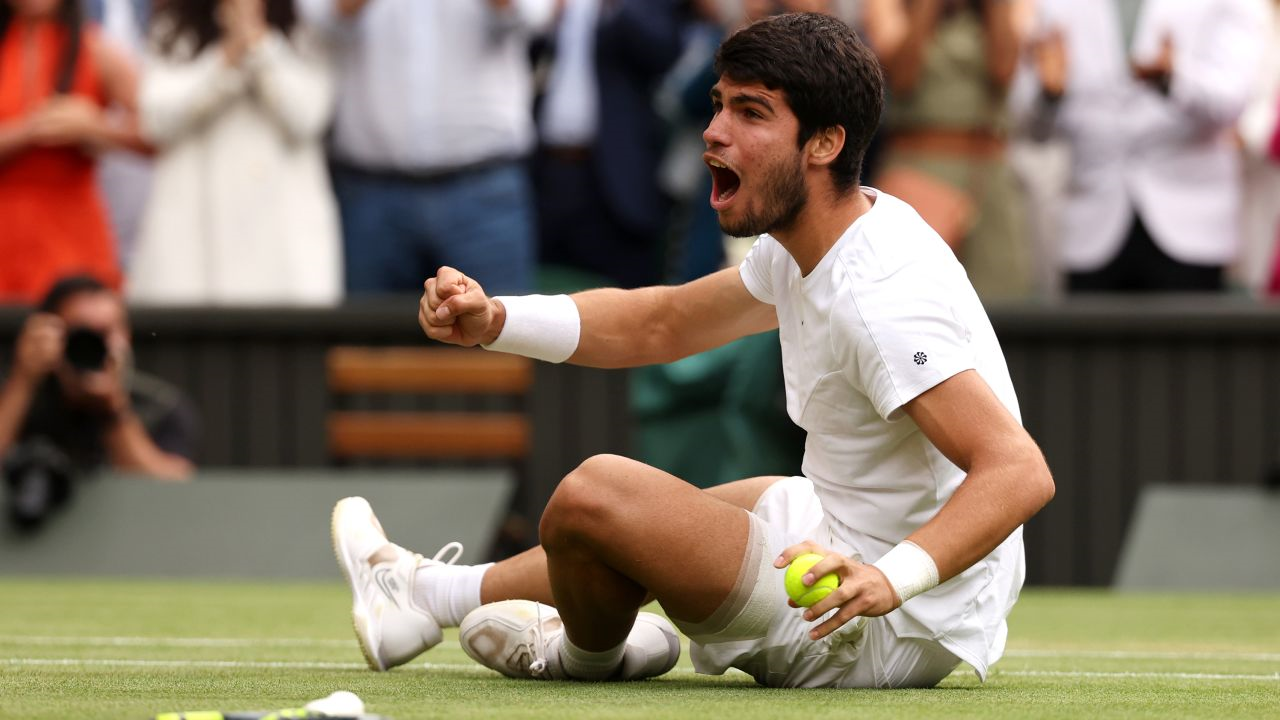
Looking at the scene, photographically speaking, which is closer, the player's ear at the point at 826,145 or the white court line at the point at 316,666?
the player's ear at the point at 826,145

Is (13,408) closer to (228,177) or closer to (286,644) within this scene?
(228,177)

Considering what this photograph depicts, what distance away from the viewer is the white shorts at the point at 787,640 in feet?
12.7

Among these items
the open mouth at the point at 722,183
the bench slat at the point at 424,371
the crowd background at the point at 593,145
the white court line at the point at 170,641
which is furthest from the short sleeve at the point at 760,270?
the bench slat at the point at 424,371

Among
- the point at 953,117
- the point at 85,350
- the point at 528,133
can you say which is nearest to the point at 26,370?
the point at 85,350

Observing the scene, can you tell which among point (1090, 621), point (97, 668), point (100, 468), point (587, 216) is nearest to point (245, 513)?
point (100, 468)

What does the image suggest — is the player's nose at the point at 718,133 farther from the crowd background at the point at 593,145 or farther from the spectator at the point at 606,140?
the spectator at the point at 606,140

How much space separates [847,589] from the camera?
11.3ft

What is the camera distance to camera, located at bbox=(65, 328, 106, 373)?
8391mm

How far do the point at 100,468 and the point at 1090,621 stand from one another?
4.19m

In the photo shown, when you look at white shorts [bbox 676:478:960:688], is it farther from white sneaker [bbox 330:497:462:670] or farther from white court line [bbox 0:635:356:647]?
white court line [bbox 0:635:356:647]

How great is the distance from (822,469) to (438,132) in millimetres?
5114

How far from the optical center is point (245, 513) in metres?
8.51

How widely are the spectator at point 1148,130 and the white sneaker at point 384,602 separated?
525 centimetres

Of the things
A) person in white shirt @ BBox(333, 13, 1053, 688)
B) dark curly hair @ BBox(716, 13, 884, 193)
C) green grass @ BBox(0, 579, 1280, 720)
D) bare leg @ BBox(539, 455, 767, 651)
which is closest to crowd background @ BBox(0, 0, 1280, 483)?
green grass @ BBox(0, 579, 1280, 720)
